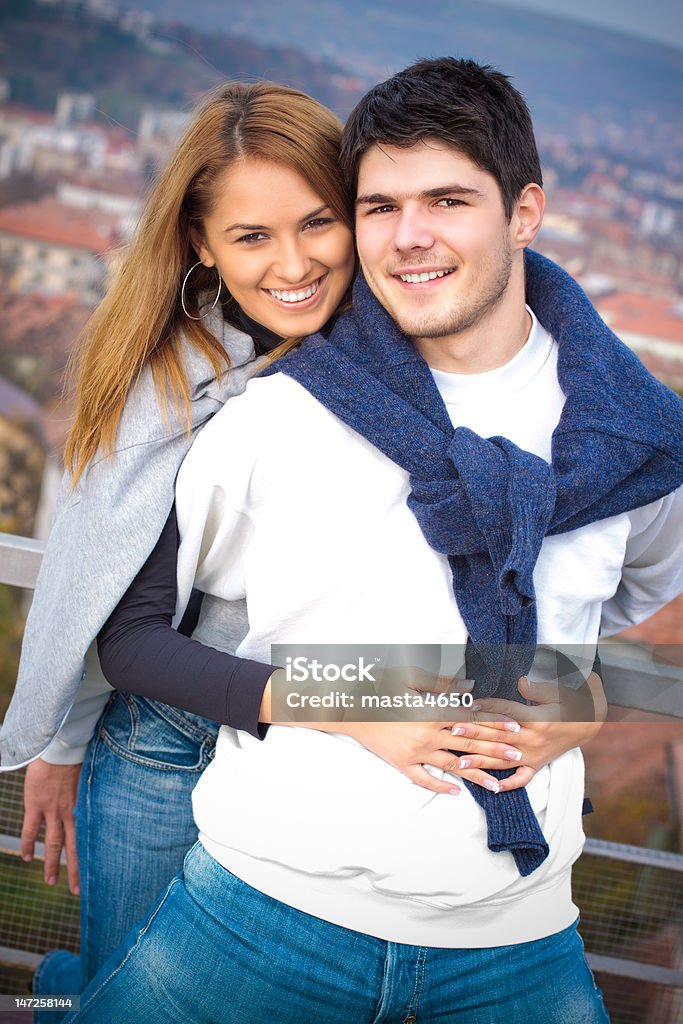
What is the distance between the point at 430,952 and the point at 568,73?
37704mm

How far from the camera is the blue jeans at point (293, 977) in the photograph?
1.20 m

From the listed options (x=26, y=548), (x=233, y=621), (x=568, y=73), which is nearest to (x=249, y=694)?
(x=233, y=621)

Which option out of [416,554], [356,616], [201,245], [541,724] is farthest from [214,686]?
[201,245]

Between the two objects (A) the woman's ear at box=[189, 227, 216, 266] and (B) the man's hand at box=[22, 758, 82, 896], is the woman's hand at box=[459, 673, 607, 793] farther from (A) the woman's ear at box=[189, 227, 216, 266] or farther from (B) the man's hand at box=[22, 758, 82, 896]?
(A) the woman's ear at box=[189, 227, 216, 266]

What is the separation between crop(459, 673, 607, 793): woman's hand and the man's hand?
63 cm

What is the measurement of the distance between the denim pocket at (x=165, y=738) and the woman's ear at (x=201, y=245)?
25.6 inches

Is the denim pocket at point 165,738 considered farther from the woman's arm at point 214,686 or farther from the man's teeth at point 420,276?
the man's teeth at point 420,276

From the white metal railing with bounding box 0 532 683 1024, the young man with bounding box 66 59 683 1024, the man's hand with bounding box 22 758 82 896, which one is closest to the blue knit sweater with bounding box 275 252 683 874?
the young man with bounding box 66 59 683 1024

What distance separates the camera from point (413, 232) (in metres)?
1.37

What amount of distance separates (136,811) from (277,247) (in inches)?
32.6

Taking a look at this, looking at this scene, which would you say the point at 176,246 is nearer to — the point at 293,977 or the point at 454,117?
the point at 454,117

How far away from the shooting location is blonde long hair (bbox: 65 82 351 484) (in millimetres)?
1396

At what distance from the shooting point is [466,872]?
121cm

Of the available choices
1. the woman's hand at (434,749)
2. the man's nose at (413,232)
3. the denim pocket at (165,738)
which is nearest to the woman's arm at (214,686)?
the woman's hand at (434,749)
